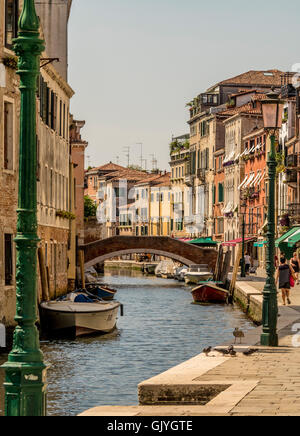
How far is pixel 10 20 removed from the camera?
2348 cm

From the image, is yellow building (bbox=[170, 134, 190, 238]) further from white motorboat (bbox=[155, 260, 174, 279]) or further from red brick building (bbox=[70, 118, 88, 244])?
red brick building (bbox=[70, 118, 88, 244])

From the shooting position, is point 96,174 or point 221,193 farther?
point 96,174

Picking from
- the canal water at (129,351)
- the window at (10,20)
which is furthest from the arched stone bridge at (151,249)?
the window at (10,20)

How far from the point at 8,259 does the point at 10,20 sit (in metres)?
5.10

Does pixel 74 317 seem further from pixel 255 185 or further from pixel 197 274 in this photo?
pixel 255 185

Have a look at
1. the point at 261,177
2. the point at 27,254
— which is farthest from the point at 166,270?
the point at 27,254

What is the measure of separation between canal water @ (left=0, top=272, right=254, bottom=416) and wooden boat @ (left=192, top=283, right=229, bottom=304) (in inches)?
42.7

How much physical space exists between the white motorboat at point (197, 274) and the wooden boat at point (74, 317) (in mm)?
34154

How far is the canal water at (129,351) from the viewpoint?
664 inches

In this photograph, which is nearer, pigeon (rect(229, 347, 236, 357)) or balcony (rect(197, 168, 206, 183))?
pigeon (rect(229, 347, 236, 357))

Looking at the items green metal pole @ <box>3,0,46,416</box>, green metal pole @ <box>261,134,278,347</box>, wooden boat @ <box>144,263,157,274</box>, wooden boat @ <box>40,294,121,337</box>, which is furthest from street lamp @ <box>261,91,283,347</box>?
wooden boat @ <box>144,263,157,274</box>

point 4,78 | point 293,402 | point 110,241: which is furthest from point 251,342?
point 110,241

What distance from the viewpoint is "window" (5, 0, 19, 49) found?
2325 centimetres

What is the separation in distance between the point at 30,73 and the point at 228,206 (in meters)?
74.3
